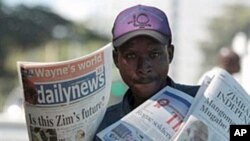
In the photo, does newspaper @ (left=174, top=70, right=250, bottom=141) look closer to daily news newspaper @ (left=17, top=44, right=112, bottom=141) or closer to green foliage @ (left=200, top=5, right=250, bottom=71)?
daily news newspaper @ (left=17, top=44, right=112, bottom=141)

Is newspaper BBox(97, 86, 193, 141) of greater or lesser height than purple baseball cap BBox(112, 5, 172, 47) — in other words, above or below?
below

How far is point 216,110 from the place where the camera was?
110 inches

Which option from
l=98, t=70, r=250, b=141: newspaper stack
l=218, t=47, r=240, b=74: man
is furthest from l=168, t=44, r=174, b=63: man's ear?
l=218, t=47, r=240, b=74: man

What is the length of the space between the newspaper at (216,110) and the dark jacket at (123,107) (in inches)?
3.1

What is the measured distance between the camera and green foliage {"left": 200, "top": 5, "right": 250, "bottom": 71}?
89.1 feet

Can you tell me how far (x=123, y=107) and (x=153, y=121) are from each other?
17cm

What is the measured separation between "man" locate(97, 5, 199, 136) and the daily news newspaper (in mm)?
51

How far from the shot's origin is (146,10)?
9.35 feet

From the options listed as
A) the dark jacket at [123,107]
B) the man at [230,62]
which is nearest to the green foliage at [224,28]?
the man at [230,62]

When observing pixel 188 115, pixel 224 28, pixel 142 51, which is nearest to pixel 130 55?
pixel 142 51

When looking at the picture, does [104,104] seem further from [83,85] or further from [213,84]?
[213,84]

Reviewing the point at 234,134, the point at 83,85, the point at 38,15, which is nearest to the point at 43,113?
the point at 83,85

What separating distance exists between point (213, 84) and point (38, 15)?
26.3m

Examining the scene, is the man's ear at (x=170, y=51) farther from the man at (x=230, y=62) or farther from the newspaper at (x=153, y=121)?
the man at (x=230, y=62)
